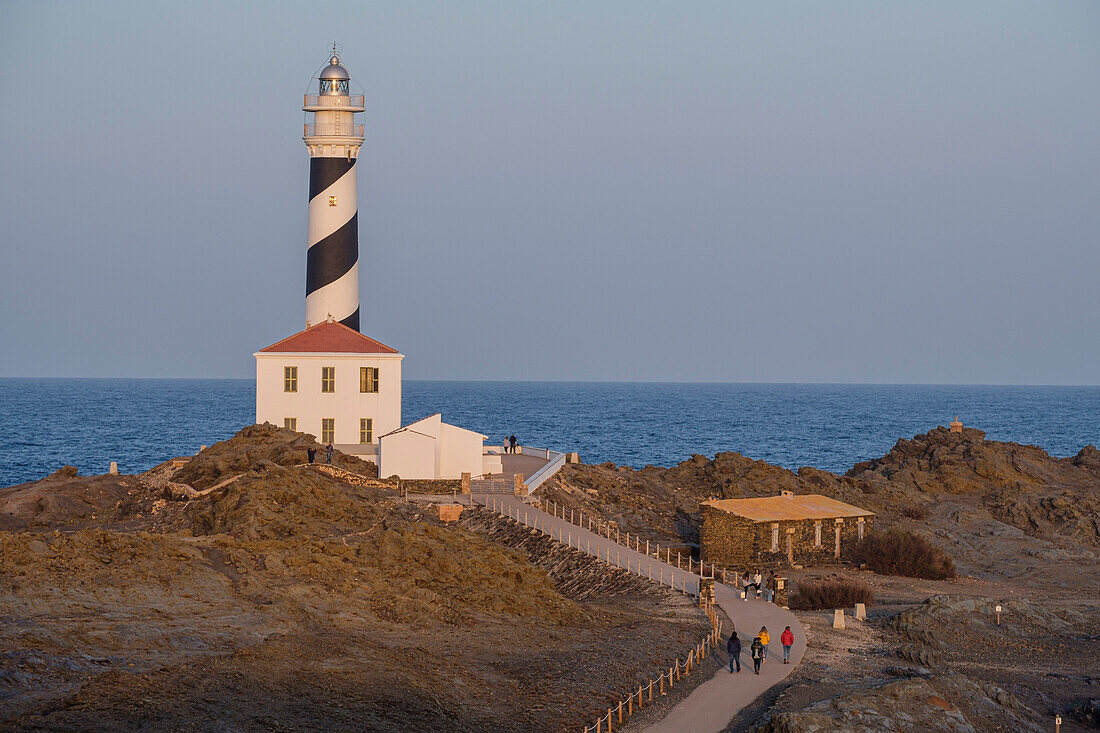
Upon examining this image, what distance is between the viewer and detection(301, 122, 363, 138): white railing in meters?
47.1

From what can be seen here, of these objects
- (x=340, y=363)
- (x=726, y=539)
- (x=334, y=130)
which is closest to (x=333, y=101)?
(x=334, y=130)

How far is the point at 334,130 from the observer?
154ft

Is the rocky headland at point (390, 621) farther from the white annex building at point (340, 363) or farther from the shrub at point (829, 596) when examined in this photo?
the white annex building at point (340, 363)

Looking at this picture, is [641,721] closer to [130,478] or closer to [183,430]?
[130,478]

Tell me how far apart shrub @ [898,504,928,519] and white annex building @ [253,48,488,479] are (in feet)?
54.5

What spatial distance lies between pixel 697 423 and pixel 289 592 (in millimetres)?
103894

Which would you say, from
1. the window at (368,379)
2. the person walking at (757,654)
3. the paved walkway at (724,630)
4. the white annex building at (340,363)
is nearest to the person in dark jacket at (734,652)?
the paved walkway at (724,630)

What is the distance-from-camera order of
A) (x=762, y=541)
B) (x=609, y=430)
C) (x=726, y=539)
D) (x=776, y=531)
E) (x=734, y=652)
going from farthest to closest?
(x=609, y=430) < (x=726, y=539) < (x=776, y=531) < (x=762, y=541) < (x=734, y=652)

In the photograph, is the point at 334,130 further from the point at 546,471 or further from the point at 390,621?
the point at 390,621

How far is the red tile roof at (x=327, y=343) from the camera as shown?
141 feet

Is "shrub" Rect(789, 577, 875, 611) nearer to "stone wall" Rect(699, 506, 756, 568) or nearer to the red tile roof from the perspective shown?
"stone wall" Rect(699, 506, 756, 568)

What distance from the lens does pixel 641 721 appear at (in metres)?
18.0

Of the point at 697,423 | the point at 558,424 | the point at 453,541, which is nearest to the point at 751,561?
the point at 453,541

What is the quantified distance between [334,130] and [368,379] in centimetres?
1084
